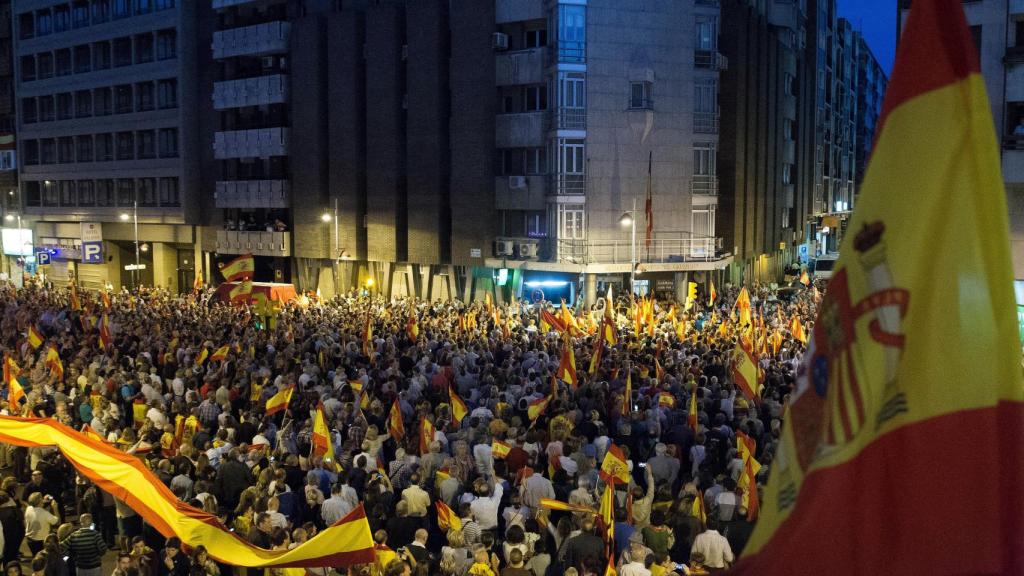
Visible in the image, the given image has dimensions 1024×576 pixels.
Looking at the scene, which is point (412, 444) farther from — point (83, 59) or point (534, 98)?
point (83, 59)

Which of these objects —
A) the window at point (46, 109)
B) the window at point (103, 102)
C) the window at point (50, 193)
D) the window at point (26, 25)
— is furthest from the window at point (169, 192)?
the window at point (26, 25)

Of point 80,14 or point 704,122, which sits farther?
point 80,14

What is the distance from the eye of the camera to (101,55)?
65.4 meters

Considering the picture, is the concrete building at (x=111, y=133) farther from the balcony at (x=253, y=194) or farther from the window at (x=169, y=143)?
the balcony at (x=253, y=194)

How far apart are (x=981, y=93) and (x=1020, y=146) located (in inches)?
1142

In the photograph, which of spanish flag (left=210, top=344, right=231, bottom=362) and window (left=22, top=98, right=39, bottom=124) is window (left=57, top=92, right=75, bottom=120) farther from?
spanish flag (left=210, top=344, right=231, bottom=362)

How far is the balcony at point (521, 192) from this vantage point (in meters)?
44.6

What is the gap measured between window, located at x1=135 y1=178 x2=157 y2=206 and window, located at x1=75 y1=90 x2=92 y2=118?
704 centimetres

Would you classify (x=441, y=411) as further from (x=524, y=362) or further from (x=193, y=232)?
(x=193, y=232)

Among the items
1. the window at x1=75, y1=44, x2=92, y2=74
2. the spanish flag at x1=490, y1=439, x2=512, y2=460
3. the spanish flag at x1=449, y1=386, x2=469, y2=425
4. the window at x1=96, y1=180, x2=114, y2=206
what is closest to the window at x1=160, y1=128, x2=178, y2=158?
the window at x1=96, y1=180, x2=114, y2=206

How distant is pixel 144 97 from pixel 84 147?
7771 millimetres

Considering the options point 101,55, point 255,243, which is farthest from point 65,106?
point 255,243

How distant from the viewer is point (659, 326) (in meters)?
28.0

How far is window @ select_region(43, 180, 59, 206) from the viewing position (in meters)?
71.2
